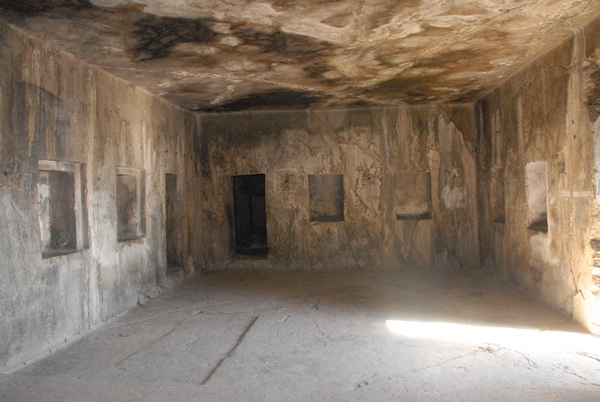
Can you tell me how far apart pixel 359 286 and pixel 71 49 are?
4.44 m

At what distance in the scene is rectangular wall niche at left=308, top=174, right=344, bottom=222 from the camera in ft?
26.9

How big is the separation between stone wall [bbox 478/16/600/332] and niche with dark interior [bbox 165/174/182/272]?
4.77 metres

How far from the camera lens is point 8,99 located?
3662 millimetres

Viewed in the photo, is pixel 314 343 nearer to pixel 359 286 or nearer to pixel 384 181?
pixel 359 286

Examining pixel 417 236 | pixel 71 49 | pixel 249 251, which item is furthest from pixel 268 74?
pixel 249 251

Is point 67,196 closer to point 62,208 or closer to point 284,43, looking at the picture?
point 62,208

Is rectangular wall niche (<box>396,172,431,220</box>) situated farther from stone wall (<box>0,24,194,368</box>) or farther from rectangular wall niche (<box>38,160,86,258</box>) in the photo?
rectangular wall niche (<box>38,160,86,258</box>)

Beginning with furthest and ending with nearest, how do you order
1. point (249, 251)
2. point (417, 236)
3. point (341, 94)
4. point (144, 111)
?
point (249, 251), point (417, 236), point (341, 94), point (144, 111)

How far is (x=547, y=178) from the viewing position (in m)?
5.03

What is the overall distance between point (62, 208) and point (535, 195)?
5.36 metres

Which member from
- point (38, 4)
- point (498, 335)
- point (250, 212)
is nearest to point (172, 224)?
point (250, 212)

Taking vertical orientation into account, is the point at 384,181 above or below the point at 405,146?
below

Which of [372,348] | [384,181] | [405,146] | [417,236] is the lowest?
[372,348]

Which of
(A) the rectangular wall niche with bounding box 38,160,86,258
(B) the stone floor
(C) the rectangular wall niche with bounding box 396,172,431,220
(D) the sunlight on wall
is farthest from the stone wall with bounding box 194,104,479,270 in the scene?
(A) the rectangular wall niche with bounding box 38,160,86,258
